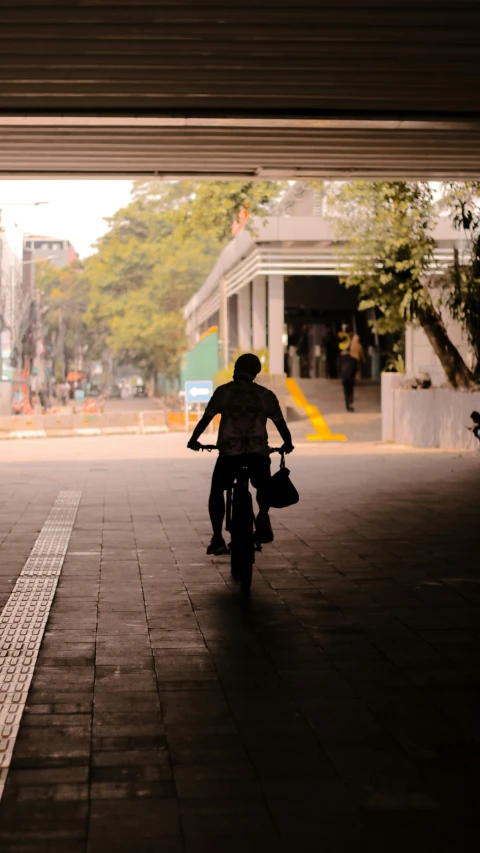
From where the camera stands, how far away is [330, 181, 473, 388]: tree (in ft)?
82.6

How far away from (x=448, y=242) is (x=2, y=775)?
34.5 metres

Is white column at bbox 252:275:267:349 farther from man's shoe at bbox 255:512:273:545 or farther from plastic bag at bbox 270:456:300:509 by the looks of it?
man's shoe at bbox 255:512:273:545

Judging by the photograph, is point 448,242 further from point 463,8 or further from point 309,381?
point 463,8

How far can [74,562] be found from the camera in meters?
10.1

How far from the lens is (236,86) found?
12516 millimetres

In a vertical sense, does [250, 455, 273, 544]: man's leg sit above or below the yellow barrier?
above

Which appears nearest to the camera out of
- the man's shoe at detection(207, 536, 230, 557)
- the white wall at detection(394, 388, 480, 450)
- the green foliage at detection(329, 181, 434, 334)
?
the man's shoe at detection(207, 536, 230, 557)

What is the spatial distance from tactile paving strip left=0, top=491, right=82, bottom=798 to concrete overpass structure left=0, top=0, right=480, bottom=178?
424cm

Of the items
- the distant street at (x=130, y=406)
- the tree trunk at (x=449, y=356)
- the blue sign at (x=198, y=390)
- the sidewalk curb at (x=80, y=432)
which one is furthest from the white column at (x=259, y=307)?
the distant street at (x=130, y=406)

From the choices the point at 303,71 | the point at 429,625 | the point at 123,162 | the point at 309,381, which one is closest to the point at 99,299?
the point at 309,381

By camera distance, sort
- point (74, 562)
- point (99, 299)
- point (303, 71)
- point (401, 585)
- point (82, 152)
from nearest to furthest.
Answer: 1. point (401, 585)
2. point (74, 562)
3. point (303, 71)
4. point (82, 152)
5. point (99, 299)

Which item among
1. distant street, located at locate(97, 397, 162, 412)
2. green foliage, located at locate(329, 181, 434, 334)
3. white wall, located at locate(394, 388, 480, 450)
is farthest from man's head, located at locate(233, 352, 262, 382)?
distant street, located at locate(97, 397, 162, 412)

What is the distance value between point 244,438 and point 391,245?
702 inches

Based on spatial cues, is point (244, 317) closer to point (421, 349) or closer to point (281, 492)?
point (421, 349)
